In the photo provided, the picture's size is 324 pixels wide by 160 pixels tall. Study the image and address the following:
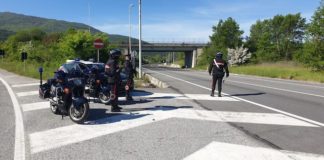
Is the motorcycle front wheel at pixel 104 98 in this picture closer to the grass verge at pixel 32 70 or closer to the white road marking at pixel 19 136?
the white road marking at pixel 19 136

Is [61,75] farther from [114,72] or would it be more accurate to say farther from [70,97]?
[114,72]

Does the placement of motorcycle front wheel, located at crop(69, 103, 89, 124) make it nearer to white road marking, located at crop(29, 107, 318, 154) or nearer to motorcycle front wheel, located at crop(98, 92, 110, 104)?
white road marking, located at crop(29, 107, 318, 154)

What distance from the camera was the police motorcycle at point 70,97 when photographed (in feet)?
26.5

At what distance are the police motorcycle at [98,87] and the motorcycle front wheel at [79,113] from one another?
9.54 feet

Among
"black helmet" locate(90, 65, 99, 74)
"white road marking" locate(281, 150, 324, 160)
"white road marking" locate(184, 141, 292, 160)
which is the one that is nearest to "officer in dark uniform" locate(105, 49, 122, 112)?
"black helmet" locate(90, 65, 99, 74)

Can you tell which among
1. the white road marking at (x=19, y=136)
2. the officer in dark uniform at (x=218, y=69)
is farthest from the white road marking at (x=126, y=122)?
the officer in dark uniform at (x=218, y=69)

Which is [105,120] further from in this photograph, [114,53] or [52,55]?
[52,55]

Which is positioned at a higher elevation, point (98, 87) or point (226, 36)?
point (226, 36)

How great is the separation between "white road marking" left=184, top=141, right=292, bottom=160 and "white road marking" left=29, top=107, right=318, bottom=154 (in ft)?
7.20

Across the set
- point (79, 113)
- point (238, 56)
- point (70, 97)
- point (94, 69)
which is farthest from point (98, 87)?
point (238, 56)

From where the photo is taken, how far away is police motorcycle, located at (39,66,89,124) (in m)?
8.09

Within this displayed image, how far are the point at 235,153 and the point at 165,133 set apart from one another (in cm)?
175

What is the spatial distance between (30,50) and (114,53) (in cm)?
5335

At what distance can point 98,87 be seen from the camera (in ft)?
38.5
